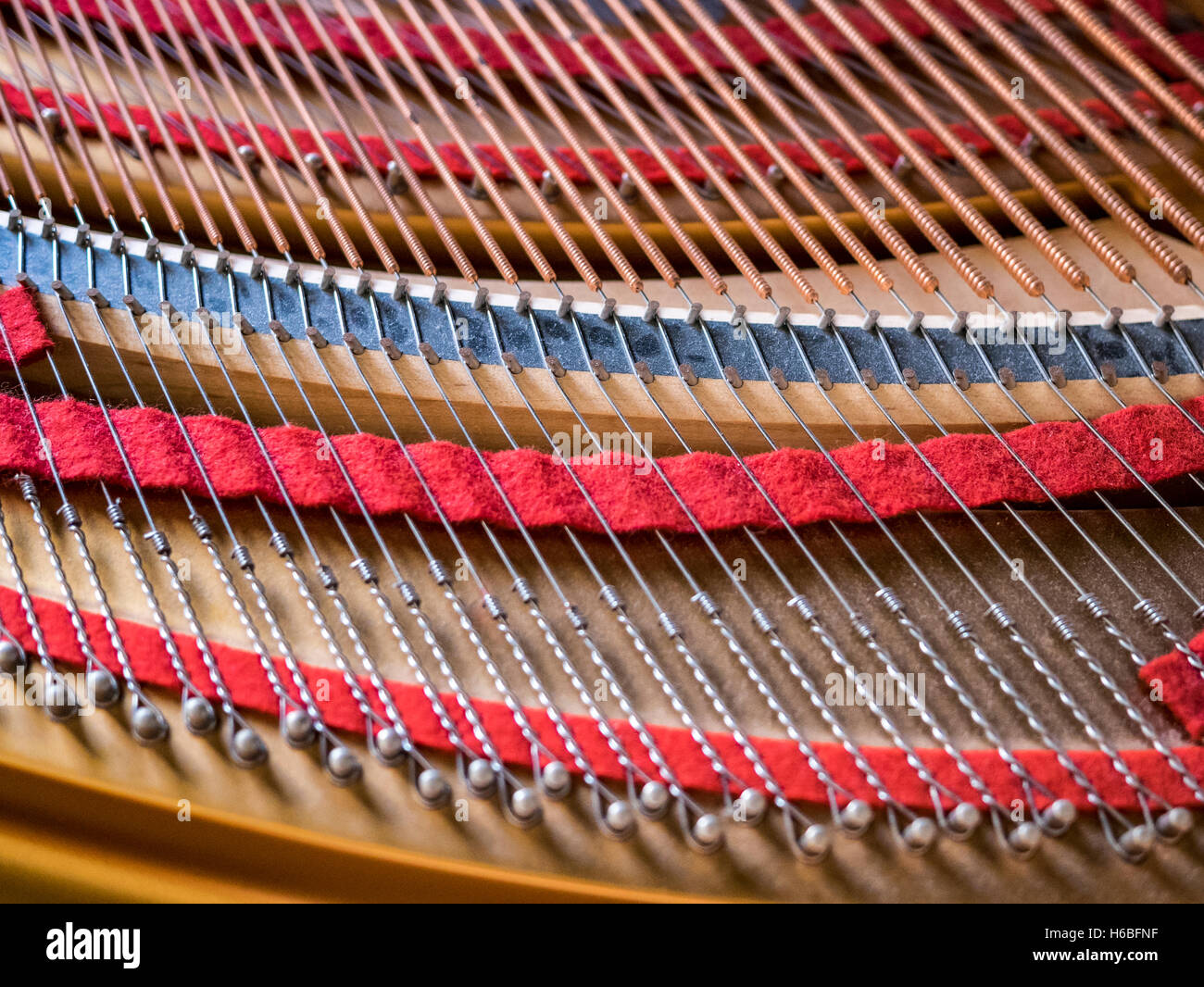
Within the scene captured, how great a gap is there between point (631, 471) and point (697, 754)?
61 centimetres

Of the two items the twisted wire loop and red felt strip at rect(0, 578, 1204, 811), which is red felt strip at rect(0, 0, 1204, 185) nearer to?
the twisted wire loop

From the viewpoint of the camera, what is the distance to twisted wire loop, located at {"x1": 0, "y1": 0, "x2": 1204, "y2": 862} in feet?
5.97

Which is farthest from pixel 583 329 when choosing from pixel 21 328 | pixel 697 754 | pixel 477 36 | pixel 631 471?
pixel 477 36

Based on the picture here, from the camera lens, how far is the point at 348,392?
92.6 inches

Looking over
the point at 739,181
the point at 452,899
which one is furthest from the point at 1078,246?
the point at 452,899

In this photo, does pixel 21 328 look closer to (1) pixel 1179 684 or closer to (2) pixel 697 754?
(2) pixel 697 754

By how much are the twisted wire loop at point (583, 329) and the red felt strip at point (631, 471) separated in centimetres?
2

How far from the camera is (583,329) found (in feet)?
7.97

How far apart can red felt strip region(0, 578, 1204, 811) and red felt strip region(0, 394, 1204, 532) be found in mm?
395

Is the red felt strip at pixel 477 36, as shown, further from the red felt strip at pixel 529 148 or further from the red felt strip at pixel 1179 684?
the red felt strip at pixel 1179 684

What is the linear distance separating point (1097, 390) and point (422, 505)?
1.46 metres

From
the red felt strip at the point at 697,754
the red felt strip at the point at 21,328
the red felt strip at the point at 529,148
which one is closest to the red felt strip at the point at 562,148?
the red felt strip at the point at 529,148

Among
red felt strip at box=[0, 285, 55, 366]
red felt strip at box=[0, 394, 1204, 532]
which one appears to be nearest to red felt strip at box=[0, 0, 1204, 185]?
red felt strip at box=[0, 285, 55, 366]

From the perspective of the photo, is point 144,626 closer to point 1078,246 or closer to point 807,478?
point 807,478
